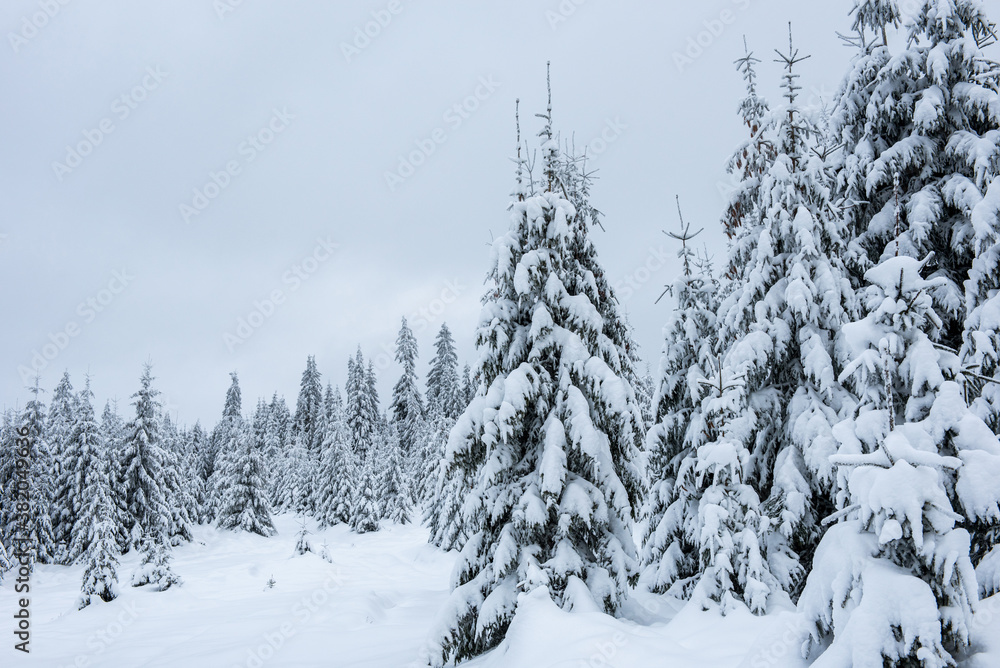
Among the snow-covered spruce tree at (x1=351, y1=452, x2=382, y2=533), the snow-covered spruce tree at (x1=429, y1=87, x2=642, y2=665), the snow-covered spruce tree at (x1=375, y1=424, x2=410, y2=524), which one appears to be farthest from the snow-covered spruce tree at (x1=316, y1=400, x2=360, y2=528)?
the snow-covered spruce tree at (x1=429, y1=87, x2=642, y2=665)

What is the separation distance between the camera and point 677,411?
543 inches

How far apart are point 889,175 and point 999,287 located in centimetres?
313

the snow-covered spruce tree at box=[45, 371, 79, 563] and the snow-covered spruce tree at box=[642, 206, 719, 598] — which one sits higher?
the snow-covered spruce tree at box=[642, 206, 719, 598]

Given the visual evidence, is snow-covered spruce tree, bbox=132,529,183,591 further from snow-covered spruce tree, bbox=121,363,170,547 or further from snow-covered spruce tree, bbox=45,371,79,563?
snow-covered spruce tree, bbox=45,371,79,563

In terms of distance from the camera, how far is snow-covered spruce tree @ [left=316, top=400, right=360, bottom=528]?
4138 centimetres

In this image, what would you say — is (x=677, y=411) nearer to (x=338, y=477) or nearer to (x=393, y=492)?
(x=338, y=477)

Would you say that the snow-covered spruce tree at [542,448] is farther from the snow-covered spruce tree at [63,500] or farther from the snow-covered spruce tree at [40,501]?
the snow-covered spruce tree at [63,500]

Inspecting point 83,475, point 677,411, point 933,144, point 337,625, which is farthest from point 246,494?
point 933,144

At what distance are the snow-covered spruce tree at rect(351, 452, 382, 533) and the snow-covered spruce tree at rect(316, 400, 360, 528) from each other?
2.37 feet

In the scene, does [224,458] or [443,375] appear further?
[443,375]

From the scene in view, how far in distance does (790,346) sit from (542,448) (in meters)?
5.58

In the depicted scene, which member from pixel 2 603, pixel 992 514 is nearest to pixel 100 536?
pixel 2 603

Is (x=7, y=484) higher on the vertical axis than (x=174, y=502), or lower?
higher

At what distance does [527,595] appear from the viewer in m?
8.52
